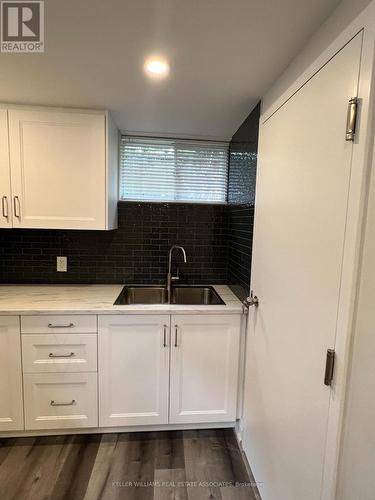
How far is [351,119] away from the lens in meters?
0.80

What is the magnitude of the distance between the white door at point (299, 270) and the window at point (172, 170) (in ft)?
3.04

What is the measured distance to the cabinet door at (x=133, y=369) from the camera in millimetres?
1756

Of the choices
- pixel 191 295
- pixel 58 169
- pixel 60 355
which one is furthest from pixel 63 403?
pixel 58 169

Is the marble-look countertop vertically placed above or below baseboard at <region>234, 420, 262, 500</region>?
above

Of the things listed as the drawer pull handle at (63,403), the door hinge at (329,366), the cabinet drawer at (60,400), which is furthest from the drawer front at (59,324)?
the door hinge at (329,366)

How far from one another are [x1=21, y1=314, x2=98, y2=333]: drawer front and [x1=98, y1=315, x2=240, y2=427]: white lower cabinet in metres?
0.08

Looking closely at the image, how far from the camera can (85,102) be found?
1.74 meters

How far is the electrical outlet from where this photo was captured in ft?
7.48

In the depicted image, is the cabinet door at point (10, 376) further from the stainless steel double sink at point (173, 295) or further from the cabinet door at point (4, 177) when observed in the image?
the stainless steel double sink at point (173, 295)

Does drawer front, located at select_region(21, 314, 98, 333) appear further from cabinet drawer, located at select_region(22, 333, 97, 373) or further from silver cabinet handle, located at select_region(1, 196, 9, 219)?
silver cabinet handle, located at select_region(1, 196, 9, 219)

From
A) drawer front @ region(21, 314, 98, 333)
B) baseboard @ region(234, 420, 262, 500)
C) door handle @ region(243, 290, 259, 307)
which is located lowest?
baseboard @ region(234, 420, 262, 500)

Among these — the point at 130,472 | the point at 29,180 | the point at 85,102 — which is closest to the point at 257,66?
the point at 85,102

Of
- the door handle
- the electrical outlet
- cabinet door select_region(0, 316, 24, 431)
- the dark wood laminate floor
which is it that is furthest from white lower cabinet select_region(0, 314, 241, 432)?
the electrical outlet

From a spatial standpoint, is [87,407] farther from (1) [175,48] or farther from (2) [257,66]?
(2) [257,66]
